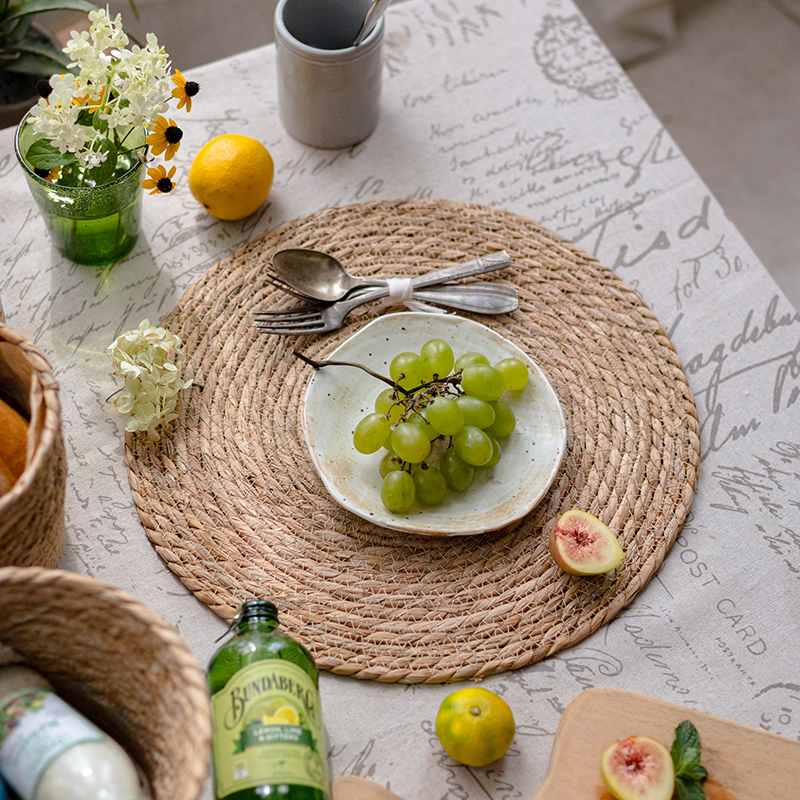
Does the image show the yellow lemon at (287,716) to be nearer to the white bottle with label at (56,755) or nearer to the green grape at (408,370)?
the white bottle with label at (56,755)

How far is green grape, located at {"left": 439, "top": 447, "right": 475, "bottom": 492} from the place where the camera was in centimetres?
89

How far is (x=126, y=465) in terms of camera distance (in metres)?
0.93

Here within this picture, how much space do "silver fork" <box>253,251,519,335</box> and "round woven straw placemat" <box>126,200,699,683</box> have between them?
2cm

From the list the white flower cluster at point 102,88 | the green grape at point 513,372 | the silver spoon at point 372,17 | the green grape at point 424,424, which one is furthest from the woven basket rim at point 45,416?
the silver spoon at point 372,17

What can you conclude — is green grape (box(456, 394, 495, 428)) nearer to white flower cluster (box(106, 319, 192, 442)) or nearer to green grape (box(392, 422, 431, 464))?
green grape (box(392, 422, 431, 464))

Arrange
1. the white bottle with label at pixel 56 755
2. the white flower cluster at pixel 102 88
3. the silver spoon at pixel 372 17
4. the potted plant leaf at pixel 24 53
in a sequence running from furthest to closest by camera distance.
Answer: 1. the potted plant leaf at pixel 24 53
2. the silver spoon at pixel 372 17
3. the white flower cluster at pixel 102 88
4. the white bottle with label at pixel 56 755

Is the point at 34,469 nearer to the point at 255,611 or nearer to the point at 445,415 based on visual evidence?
the point at 255,611

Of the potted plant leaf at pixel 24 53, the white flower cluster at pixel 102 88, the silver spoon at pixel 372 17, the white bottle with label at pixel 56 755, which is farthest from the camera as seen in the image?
the potted plant leaf at pixel 24 53

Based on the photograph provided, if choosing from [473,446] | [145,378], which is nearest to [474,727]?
[473,446]

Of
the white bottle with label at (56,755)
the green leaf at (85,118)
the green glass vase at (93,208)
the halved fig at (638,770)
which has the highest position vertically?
the green leaf at (85,118)

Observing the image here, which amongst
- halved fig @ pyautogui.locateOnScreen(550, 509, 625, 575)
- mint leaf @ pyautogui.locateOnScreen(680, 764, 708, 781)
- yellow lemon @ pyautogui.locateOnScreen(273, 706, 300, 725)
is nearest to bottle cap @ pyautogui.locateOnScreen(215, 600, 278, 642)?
yellow lemon @ pyautogui.locateOnScreen(273, 706, 300, 725)

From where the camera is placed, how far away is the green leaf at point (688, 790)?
766mm

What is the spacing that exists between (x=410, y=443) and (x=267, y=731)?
1.06 ft

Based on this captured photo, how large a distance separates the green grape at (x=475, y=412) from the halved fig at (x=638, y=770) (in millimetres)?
345
